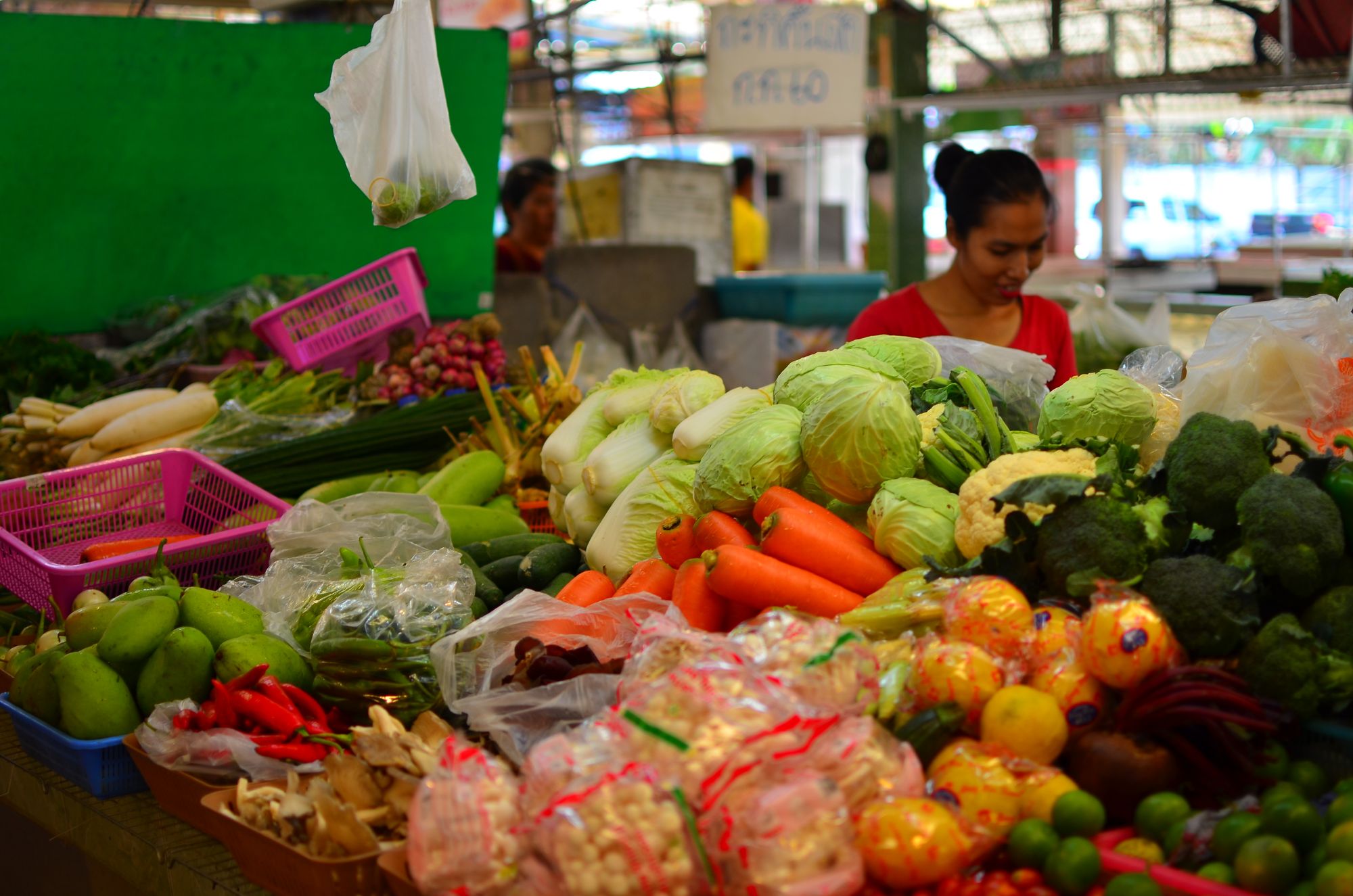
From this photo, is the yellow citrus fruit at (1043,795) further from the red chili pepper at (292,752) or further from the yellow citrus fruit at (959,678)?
the red chili pepper at (292,752)

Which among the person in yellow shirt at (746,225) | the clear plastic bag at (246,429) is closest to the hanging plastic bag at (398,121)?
the clear plastic bag at (246,429)

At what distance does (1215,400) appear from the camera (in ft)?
7.59

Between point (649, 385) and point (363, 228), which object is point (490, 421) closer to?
point (649, 385)

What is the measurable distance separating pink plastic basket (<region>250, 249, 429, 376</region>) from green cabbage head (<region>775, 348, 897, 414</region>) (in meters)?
2.40

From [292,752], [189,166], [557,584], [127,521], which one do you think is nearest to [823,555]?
[557,584]

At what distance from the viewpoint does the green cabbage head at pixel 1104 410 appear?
87.4 inches

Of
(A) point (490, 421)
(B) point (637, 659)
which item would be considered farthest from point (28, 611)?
(B) point (637, 659)

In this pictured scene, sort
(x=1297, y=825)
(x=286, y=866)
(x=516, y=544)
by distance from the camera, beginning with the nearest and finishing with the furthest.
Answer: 1. (x=1297, y=825)
2. (x=286, y=866)
3. (x=516, y=544)

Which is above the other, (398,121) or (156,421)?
(398,121)

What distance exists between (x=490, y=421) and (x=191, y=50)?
273 centimetres

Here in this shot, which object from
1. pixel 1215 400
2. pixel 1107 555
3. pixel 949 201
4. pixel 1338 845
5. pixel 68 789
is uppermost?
pixel 949 201

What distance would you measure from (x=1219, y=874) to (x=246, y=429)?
136 inches

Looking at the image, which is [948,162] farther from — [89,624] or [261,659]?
[89,624]

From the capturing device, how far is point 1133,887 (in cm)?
141
